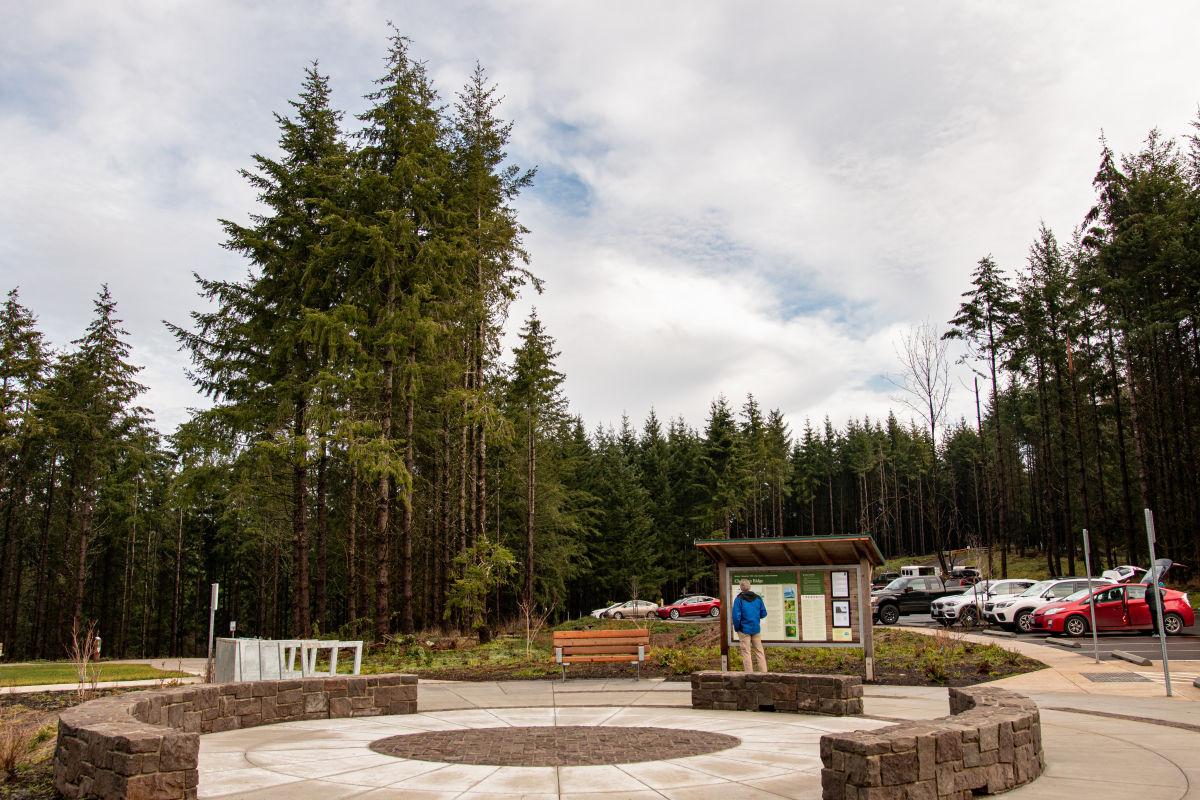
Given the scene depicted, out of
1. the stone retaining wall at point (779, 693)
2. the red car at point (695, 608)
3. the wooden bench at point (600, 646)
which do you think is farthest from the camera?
the red car at point (695, 608)

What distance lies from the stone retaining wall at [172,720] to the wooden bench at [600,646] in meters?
3.97

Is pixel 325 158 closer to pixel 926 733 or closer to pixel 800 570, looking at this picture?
pixel 800 570

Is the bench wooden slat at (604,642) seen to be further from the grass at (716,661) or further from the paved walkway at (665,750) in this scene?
the paved walkway at (665,750)

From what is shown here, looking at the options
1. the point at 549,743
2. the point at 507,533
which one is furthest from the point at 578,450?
the point at 549,743

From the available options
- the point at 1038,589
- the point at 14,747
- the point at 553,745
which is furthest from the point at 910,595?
the point at 14,747

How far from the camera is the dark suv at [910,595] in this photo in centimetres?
2752

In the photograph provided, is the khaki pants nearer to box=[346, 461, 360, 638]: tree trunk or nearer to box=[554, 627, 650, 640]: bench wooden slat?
box=[554, 627, 650, 640]: bench wooden slat

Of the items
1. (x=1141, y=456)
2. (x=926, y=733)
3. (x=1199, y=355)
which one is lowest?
(x=926, y=733)

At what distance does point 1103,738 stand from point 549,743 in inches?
211

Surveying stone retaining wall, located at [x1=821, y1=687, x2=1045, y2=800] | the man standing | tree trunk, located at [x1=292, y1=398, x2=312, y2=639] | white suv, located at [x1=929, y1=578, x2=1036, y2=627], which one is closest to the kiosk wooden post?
the man standing

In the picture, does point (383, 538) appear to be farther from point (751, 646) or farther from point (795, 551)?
point (795, 551)

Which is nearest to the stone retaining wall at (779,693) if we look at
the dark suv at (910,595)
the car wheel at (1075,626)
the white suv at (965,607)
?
the car wheel at (1075,626)

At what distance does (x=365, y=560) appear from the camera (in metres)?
32.5

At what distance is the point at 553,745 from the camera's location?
7.31m
